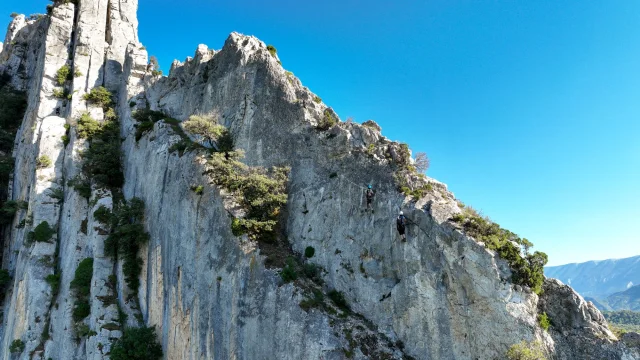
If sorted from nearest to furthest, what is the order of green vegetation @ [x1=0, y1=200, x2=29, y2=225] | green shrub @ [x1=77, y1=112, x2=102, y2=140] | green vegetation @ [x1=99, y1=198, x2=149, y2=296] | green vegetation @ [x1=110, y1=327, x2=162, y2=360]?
green vegetation @ [x1=110, y1=327, x2=162, y2=360] → green vegetation @ [x1=99, y1=198, x2=149, y2=296] → green vegetation @ [x1=0, y1=200, x2=29, y2=225] → green shrub @ [x1=77, y1=112, x2=102, y2=140]

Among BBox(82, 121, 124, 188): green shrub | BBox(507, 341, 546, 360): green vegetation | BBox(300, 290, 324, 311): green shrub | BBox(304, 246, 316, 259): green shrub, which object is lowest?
BBox(507, 341, 546, 360): green vegetation

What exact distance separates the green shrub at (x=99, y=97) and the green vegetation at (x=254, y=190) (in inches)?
1184

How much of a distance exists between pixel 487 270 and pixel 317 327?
31.6 feet

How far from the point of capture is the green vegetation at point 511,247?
53.9ft

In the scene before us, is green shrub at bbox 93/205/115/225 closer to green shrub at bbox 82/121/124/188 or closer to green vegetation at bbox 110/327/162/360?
green shrub at bbox 82/121/124/188

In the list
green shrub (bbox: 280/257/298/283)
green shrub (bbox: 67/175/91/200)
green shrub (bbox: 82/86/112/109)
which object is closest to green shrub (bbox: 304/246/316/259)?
green shrub (bbox: 280/257/298/283)

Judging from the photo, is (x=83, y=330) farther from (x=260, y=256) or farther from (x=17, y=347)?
(x=260, y=256)

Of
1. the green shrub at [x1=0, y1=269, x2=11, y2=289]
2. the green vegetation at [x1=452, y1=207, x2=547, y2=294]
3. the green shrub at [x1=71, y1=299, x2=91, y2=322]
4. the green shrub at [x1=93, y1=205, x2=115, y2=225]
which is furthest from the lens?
the green shrub at [x1=0, y1=269, x2=11, y2=289]

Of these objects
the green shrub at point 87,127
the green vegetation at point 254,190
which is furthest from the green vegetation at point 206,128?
the green shrub at point 87,127

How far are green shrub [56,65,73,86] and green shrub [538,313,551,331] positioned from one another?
2428 inches

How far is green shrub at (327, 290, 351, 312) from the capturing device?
21000 millimetres

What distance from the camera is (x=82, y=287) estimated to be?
3056cm

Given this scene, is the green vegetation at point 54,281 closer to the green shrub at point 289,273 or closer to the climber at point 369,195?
the green shrub at point 289,273

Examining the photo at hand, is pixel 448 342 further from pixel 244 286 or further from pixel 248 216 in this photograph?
pixel 248 216
